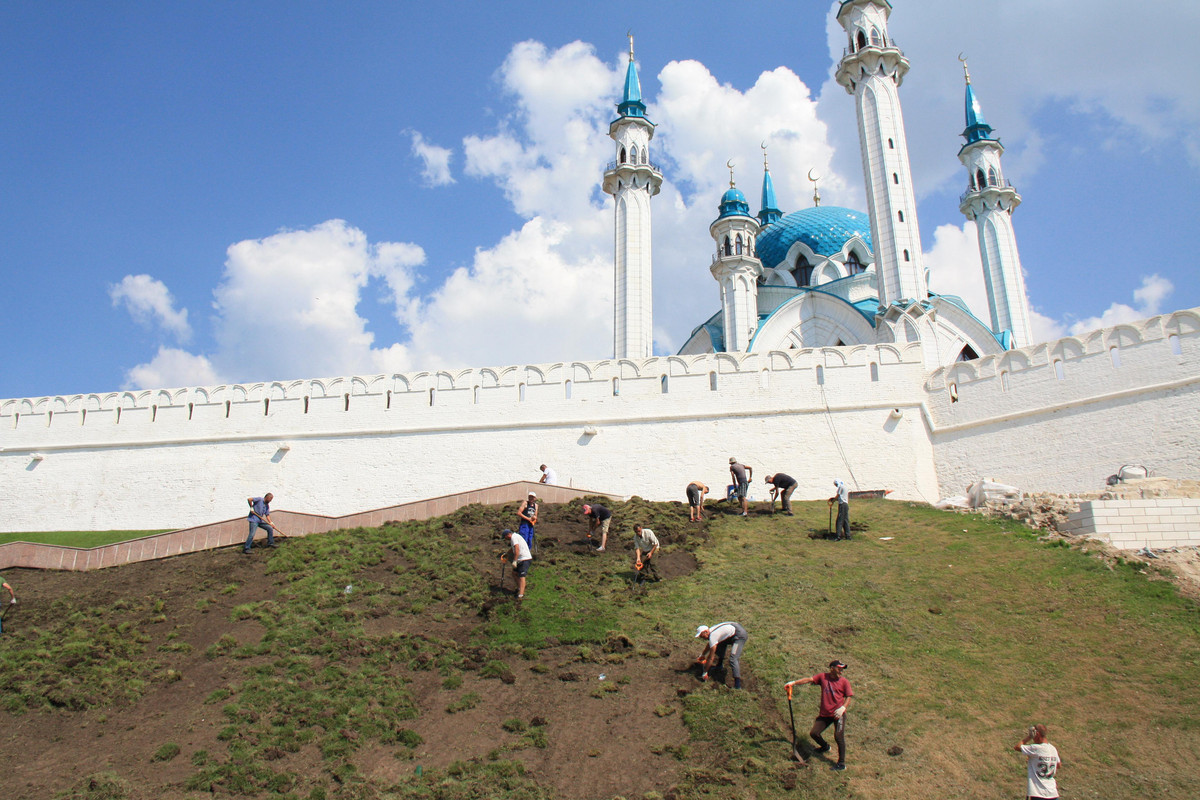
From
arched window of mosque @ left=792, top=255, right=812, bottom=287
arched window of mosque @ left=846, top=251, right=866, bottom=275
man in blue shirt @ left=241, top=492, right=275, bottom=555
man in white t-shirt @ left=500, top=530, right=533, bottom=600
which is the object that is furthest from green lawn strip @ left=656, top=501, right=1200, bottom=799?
arched window of mosque @ left=792, top=255, right=812, bottom=287

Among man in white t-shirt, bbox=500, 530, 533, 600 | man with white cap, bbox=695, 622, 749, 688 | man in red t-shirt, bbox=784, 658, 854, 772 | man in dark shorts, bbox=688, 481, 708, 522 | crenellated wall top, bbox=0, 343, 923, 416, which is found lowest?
man in red t-shirt, bbox=784, 658, 854, 772

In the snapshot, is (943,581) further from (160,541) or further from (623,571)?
(160,541)

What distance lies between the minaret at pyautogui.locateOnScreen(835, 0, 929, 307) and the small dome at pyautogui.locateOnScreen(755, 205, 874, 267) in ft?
30.8

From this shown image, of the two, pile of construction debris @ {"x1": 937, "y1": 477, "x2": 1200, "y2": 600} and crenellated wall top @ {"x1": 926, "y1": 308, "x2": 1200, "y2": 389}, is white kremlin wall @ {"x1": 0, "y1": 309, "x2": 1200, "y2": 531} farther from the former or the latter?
pile of construction debris @ {"x1": 937, "y1": 477, "x2": 1200, "y2": 600}

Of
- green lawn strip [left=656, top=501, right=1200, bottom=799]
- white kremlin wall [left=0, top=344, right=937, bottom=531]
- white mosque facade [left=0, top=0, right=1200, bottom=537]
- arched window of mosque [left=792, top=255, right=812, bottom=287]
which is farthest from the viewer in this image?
arched window of mosque [left=792, top=255, right=812, bottom=287]

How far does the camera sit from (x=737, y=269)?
3578 cm

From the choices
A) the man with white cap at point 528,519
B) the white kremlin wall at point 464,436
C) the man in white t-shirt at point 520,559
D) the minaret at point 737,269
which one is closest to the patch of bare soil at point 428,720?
the man in white t-shirt at point 520,559

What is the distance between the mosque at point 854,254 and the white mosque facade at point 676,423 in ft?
0.49

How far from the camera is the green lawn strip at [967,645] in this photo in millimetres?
8758

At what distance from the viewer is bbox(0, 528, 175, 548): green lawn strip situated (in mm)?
21016

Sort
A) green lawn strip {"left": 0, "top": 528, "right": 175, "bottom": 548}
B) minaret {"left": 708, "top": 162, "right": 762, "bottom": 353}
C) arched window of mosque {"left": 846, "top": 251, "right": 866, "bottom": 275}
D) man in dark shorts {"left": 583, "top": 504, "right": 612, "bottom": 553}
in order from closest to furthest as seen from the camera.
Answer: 1. man in dark shorts {"left": 583, "top": 504, "right": 612, "bottom": 553}
2. green lawn strip {"left": 0, "top": 528, "right": 175, "bottom": 548}
3. minaret {"left": 708, "top": 162, "right": 762, "bottom": 353}
4. arched window of mosque {"left": 846, "top": 251, "right": 866, "bottom": 275}

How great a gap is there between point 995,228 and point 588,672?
28811 mm

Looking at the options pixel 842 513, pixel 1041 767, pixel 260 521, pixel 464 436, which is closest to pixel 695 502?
pixel 842 513

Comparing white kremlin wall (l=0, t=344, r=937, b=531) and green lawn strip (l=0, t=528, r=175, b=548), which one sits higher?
white kremlin wall (l=0, t=344, r=937, b=531)
